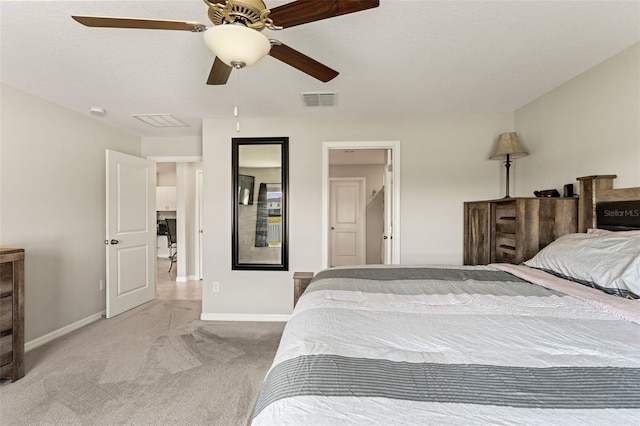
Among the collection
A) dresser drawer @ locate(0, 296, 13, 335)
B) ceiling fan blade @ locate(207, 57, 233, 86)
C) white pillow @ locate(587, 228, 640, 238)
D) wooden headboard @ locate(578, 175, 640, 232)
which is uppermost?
ceiling fan blade @ locate(207, 57, 233, 86)

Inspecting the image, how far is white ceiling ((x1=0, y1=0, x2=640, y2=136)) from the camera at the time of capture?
1.62 m

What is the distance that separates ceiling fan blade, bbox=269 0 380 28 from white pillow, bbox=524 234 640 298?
5.44 ft

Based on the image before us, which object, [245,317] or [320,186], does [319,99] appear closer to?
[320,186]

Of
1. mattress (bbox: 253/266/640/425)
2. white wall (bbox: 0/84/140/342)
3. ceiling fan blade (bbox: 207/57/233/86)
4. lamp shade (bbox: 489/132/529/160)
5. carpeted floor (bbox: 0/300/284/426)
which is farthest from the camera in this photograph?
lamp shade (bbox: 489/132/529/160)

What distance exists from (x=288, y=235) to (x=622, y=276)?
8.98 ft

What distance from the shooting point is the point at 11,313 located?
6.98 feet

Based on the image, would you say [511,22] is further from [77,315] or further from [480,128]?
[77,315]

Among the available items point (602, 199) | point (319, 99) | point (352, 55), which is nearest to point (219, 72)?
point (352, 55)

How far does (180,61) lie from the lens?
2.13 metres

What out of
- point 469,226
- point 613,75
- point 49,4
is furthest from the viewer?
point 469,226

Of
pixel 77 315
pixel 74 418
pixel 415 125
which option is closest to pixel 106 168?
pixel 77 315

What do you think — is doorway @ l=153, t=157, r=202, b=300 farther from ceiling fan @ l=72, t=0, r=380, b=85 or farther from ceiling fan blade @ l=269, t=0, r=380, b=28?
ceiling fan blade @ l=269, t=0, r=380, b=28

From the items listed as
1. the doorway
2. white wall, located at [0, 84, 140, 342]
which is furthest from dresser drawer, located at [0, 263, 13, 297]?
the doorway

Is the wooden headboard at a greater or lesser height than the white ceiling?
lesser
